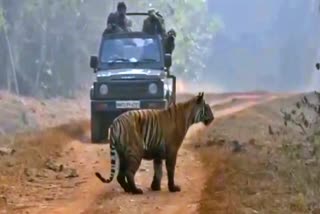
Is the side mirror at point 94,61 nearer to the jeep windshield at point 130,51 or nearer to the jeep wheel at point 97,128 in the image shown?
the jeep windshield at point 130,51

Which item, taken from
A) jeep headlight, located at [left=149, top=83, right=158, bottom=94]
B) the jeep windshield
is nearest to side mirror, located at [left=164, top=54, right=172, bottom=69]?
the jeep windshield

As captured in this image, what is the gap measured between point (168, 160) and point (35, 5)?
2063 cm

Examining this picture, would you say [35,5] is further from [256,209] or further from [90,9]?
[256,209]

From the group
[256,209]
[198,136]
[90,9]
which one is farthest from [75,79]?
[256,209]

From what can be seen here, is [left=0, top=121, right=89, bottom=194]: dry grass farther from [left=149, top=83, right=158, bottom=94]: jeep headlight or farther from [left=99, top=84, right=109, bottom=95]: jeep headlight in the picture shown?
[left=149, top=83, right=158, bottom=94]: jeep headlight

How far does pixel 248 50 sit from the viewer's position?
6806 centimetres

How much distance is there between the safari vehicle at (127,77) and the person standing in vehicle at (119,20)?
325mm

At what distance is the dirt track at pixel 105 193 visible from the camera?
10555 mm

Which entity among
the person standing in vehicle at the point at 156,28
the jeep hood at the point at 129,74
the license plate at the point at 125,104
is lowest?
the license plate at the point at 125,104

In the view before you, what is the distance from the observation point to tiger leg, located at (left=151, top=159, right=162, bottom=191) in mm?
11750

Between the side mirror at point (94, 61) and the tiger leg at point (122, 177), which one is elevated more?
the side mirror at point (94, 61)

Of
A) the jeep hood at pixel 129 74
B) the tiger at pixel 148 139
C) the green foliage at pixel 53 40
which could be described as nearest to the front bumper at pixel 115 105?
the jeep hood at pixel 129 74

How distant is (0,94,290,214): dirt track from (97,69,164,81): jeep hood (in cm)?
213

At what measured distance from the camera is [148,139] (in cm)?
1155
